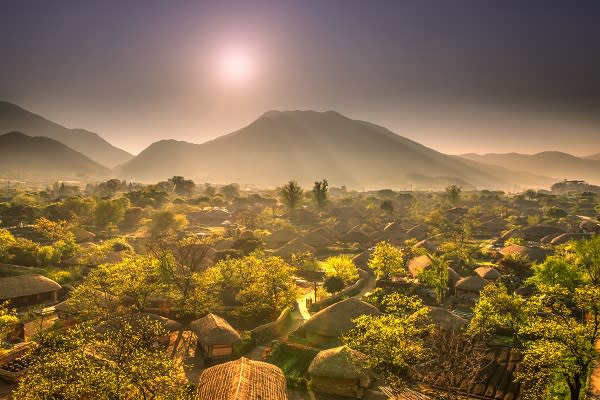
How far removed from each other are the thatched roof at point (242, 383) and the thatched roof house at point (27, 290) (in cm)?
2708

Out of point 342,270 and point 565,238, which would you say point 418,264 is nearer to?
point 342,270

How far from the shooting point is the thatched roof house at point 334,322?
31391 mm

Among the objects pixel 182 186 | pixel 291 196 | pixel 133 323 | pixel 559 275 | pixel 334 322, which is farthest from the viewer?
pixel 182 186

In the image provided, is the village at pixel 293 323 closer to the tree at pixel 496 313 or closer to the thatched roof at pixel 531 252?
the tree at pixel 496 313

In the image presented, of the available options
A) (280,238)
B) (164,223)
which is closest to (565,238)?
(280,238)

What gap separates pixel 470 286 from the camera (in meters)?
41.5

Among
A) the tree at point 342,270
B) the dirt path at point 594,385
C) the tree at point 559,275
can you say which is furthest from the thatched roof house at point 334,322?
the tree at point 559,275

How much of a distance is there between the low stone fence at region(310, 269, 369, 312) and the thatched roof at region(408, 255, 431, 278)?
19.4 feet

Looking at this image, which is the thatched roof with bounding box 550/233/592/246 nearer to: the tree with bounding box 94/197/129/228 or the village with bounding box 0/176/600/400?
the village with bounding box 0/176/600/400

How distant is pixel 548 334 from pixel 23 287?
4521cm

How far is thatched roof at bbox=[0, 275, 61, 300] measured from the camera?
123 ft

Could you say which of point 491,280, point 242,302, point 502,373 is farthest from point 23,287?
point 491,280

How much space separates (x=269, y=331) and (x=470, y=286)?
22.8 metres

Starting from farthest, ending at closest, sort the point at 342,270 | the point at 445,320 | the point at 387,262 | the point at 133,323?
1. the point at 387,262
2. the point at 342,270
3. the point at 445,320
4. the point at 133,323
